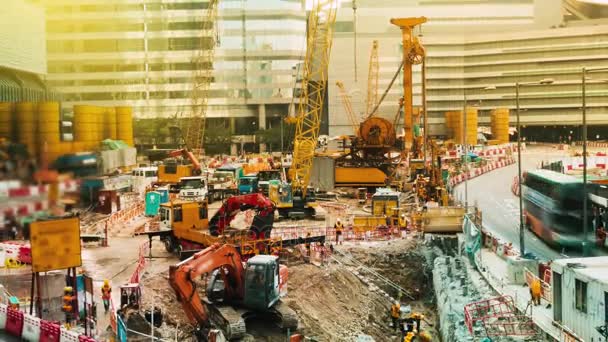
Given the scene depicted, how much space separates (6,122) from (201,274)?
895 cm

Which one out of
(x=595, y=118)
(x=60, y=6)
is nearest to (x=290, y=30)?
(x=595, y=118)

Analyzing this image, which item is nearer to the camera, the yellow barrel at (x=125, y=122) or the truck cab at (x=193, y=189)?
the yellow barrel at (x=125, y=122)

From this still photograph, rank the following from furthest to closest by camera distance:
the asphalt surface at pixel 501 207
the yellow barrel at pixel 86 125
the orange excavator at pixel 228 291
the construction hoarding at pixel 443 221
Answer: the construction hoarding at pixel 443 221, the asphalt surface at pixel 501 207, the orange excavator at pixel 228 291, the yellow barrel at pixel 86 125

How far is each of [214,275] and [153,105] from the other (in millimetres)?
19018

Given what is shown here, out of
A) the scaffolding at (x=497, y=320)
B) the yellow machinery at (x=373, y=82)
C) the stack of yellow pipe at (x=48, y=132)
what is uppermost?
the yellow machinery at (x=373, y=82)

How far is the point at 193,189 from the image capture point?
161 ft

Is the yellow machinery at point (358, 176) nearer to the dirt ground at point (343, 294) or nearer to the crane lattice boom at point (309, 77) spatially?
the crane lattice boom at point (309, 77)

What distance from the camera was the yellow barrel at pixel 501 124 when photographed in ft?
407

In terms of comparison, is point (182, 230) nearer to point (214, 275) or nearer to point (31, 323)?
point (214, 275)

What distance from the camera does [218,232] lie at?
3506 cm

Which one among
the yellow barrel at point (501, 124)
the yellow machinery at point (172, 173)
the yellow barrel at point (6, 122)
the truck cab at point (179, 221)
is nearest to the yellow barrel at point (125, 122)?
the truck cab at point (179, 221)

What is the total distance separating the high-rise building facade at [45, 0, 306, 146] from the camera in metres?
20.1

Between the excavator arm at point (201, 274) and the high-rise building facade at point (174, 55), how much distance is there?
6070 mm

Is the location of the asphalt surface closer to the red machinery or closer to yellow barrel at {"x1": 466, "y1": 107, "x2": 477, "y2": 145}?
the red machinery
